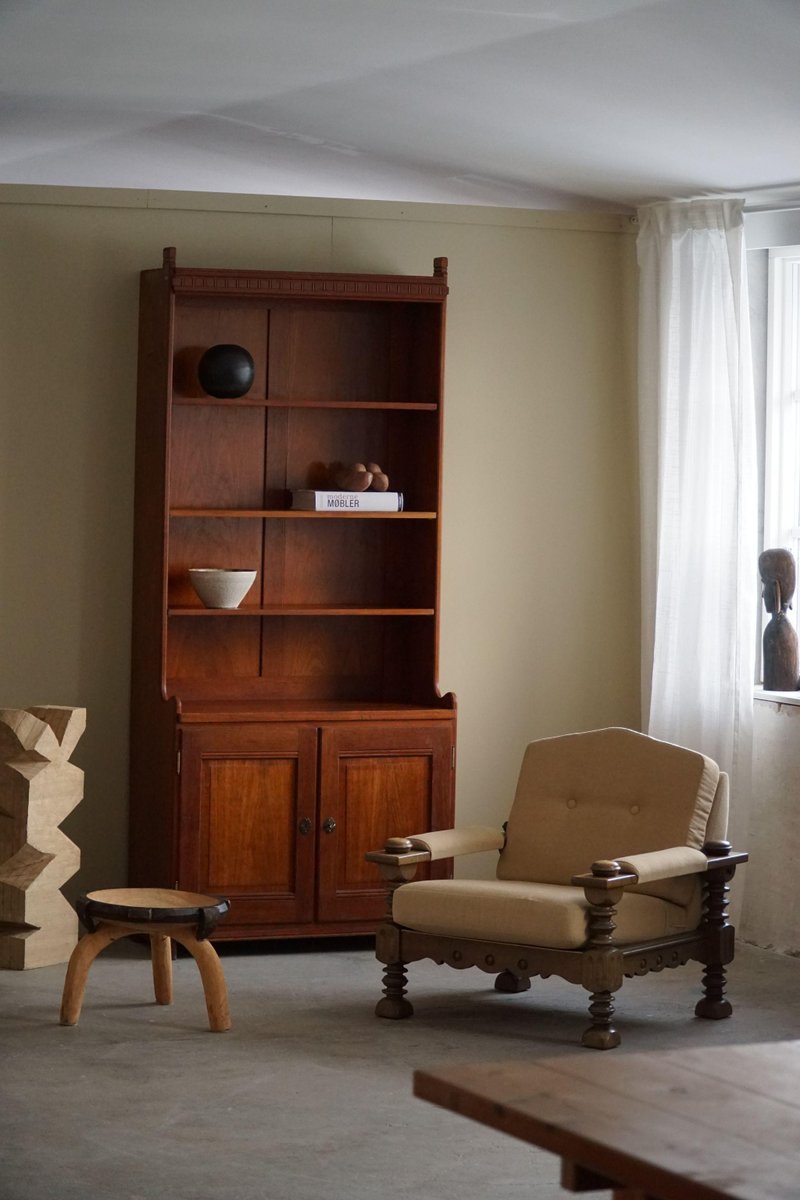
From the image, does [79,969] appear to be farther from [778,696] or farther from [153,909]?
[778,696]

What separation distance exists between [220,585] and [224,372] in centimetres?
76

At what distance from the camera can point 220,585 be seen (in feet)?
18.4

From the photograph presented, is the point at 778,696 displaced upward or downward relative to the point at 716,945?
upward

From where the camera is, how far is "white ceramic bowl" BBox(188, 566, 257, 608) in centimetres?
559

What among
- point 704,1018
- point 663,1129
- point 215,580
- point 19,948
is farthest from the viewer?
point 215,580

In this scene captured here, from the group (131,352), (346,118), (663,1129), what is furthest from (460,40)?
(663,1129)

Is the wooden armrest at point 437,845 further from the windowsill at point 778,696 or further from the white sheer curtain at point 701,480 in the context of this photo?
the windowsill at point 778,696

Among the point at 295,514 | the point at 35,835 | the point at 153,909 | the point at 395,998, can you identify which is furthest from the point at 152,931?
the point at 295,514

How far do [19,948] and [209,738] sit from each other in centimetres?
93

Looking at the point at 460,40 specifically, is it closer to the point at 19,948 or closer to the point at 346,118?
the point at 346,118

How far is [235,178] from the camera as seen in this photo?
21.3ft

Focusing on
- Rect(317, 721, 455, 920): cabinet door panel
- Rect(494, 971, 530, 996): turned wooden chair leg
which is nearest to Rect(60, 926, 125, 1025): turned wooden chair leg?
Rect(317, 721, 455, 920): cabinet door panel

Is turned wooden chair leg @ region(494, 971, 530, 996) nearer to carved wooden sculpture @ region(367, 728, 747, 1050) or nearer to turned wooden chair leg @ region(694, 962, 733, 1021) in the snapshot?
carved wooden sculpture @ region(367, 728, 747, 1050)

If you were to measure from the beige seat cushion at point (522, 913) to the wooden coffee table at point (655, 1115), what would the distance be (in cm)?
193
